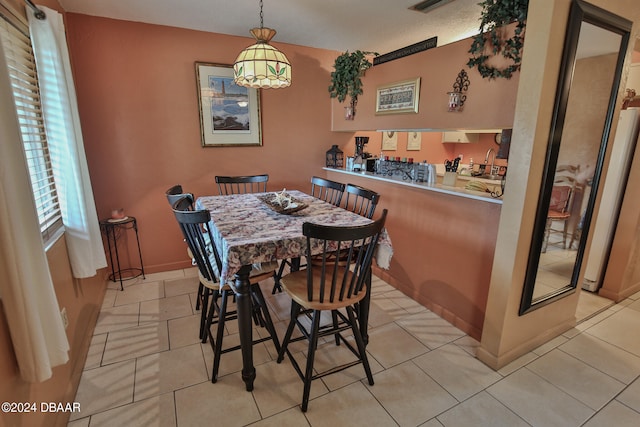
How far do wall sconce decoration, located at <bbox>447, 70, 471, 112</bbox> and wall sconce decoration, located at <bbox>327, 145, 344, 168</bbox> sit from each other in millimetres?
1666

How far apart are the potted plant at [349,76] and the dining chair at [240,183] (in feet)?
4.11

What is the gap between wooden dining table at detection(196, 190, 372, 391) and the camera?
161 centimetres

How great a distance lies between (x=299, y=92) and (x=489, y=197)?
2.43 meters

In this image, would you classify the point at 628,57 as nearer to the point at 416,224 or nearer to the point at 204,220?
the point at 416,224

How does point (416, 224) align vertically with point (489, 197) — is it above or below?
below

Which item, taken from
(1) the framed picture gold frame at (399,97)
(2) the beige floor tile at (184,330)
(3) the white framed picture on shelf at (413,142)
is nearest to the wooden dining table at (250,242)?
(2) the beige floor tile at (184,330)

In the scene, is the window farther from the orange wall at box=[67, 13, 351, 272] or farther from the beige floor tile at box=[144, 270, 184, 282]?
the beige floor tile at box=[144, 270, 184, 282]

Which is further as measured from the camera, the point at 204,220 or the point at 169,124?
the point at 169,124

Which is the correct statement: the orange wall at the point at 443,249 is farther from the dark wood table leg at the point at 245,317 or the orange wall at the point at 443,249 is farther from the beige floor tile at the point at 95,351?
the beige floor tile at the point at 95,351

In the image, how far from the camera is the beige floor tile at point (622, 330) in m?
2.21

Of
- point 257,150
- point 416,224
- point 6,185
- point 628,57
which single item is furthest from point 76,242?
point 628,57

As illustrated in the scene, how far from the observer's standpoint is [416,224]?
268 centimetres

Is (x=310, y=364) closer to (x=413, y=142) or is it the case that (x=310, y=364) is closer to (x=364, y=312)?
(x=364, y=312)

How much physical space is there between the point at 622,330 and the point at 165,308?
3.58 metres
